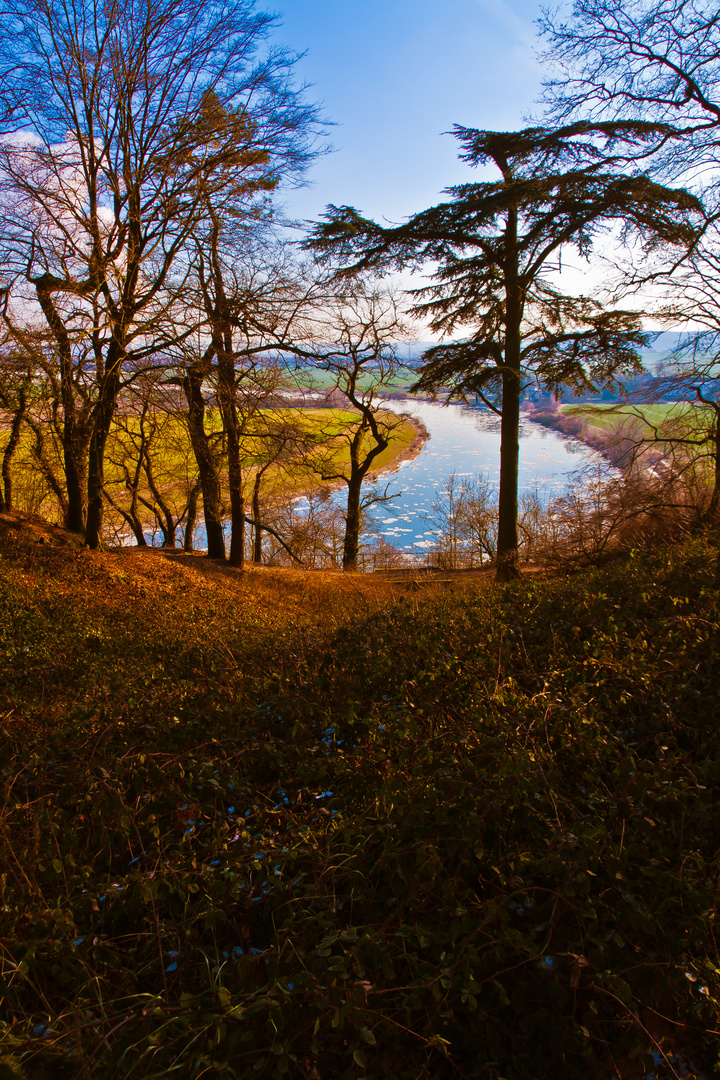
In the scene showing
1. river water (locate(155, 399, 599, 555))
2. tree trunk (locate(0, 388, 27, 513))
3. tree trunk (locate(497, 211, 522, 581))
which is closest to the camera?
tree trunk (locate(0, 388, 27, 513))

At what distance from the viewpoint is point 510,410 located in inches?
576

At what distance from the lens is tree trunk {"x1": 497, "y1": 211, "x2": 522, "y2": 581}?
1334 cm

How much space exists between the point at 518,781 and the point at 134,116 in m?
13.3

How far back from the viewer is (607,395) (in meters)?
16.3

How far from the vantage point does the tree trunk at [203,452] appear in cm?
1356

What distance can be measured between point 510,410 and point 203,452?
868cm

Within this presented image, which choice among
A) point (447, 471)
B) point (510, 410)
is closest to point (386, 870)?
point (510, 410)

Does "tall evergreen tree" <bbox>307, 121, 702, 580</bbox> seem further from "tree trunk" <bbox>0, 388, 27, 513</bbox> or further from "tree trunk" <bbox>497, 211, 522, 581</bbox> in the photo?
"tree trunk" <bbox>0, 388, 27, 513</bbox>

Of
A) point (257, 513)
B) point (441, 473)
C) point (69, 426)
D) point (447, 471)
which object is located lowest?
point (257, 513)

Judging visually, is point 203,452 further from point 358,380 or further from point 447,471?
point 447,471

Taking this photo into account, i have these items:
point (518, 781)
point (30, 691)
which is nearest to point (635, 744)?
point (518, 781)

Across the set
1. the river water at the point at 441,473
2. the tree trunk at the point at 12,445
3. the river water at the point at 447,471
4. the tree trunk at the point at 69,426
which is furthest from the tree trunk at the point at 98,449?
the river water at the point at 447,471

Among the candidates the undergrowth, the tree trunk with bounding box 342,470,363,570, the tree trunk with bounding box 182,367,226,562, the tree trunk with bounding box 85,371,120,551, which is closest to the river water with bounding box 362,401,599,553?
the tree trunk with bounding box 342,470,363,570

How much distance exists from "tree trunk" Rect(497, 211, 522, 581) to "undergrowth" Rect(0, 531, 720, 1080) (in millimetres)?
9110
